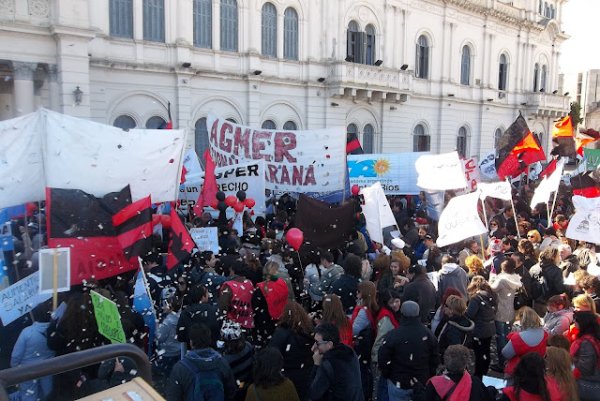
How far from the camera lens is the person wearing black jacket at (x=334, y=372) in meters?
3.85

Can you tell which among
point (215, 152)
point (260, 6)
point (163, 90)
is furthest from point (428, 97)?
point (215, 152)

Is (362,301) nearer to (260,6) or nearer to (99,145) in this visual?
(99,145)

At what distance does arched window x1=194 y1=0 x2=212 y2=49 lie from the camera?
61.1ft

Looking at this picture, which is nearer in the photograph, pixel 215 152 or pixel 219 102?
pixel 215 152

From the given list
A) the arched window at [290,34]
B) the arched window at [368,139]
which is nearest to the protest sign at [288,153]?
the arched window at [290,34]

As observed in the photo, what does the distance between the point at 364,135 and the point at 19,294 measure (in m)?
21.0

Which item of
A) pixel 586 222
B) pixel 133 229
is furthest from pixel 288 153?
pixel 586 222

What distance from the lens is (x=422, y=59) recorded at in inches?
1050

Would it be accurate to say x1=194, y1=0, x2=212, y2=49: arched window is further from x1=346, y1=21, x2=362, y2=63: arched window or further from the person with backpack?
the person with backpack

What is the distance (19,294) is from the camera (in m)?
4.88

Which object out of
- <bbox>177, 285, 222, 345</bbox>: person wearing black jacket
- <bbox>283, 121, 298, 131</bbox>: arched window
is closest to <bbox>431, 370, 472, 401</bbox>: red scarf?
<bbox>177, 285, 222, 345</bbox>: person wearing black jacket

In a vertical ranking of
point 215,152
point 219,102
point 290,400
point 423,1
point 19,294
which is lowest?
point 290,400

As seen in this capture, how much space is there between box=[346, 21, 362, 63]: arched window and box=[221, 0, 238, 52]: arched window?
5.92 meters

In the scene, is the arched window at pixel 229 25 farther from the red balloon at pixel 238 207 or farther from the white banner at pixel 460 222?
the white banner at pixel 460 222
